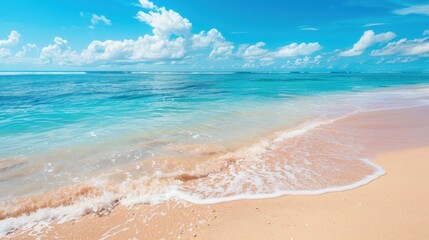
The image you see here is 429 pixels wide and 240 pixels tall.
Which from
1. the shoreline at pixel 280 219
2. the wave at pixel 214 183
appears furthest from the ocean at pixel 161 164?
the shoreline at pixel 280 219

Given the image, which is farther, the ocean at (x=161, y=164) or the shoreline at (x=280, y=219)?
the ocean at (x=161, y=164)

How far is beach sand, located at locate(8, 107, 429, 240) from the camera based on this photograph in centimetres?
375

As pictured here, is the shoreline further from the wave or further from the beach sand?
the wave

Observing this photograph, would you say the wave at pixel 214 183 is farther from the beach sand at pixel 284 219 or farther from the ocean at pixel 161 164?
the beach sand at pixel 284 219

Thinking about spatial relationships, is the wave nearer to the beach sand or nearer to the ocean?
the ocean

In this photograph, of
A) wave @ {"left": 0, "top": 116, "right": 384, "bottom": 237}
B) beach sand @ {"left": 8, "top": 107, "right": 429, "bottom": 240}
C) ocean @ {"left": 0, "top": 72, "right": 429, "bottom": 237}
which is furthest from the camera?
ocean @ {"left": 0, "top": 72, "right": 429, "bottom": 237}

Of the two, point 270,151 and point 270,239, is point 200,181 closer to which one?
point 270,239

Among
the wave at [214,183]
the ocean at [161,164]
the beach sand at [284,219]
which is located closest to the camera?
the beach sand at [284,219]

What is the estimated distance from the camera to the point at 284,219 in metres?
4.10

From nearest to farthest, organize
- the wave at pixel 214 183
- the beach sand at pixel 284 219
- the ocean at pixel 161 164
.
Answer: the beach sand at pixel 284 219 < the wave at pixel 214 183 < the ocean at pixel 161 164

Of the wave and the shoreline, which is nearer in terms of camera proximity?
the shoreline

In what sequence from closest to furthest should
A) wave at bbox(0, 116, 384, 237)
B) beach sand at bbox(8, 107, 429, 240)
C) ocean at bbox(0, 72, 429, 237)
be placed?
beach sand at bbox(8, 107, 429, 240) → wave at bbox(0, 116, 384, 237) → ocean at bbox(0, 72, 429, 237)

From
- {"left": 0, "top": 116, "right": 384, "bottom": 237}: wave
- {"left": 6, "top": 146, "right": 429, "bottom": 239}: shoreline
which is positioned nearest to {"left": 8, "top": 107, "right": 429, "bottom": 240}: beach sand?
{"left": 6, "top": 146, "right": 429, "bottom": 239}: shoreline

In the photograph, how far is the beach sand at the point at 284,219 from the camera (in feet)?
12.3
